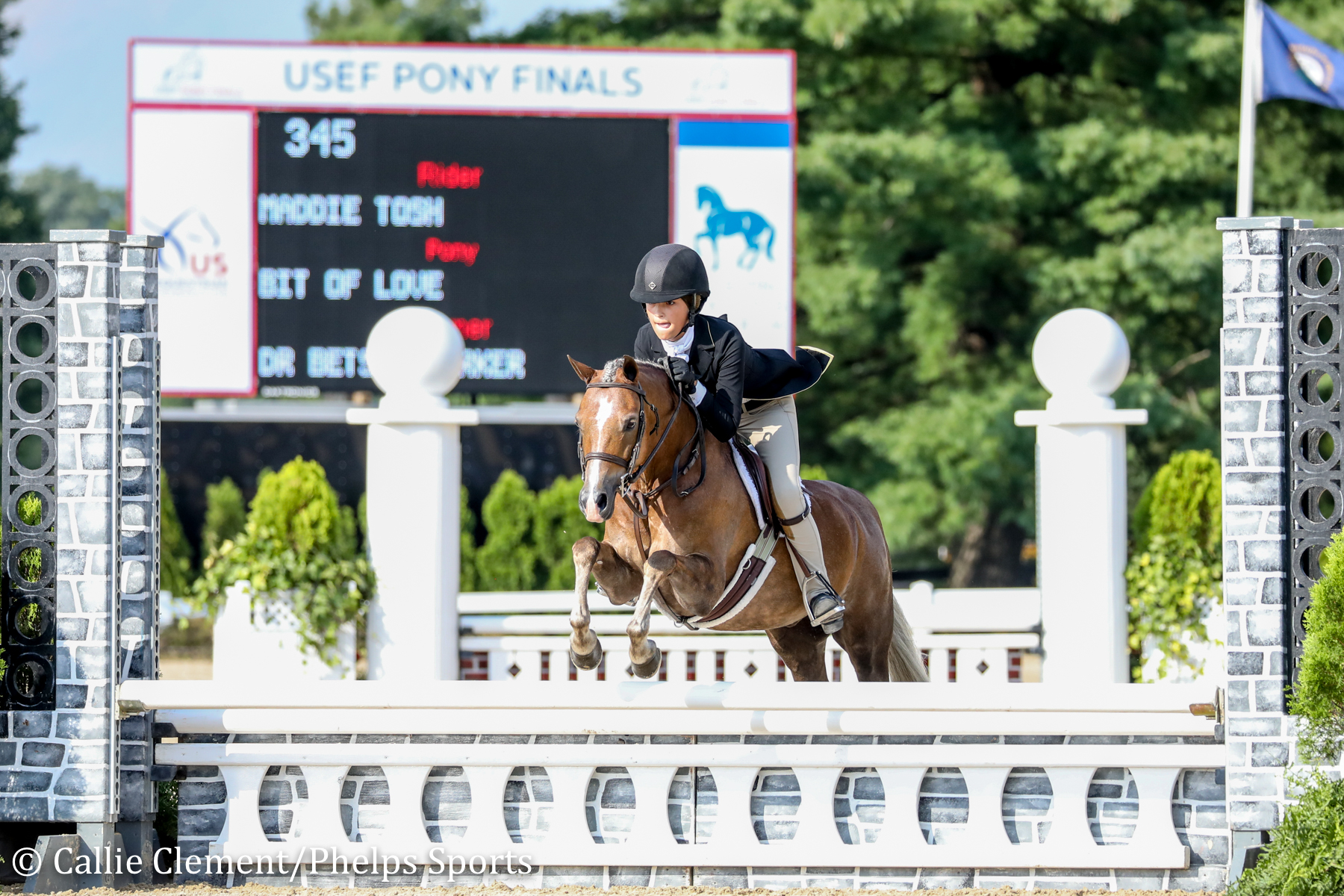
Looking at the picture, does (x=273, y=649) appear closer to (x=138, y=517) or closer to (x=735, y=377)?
(x=138, y=517)

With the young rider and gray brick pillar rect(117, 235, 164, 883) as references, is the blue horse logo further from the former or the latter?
gray brick pillar rect(117, 235, 164, 883)

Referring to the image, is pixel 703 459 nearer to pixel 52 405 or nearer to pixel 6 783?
pixel 52 405

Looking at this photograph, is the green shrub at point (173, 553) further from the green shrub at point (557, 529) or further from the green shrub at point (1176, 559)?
the green shrub at point (1176, 559)

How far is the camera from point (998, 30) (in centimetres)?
1368

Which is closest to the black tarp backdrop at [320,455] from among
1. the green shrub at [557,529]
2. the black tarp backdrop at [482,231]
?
the green shrub at [557,529]

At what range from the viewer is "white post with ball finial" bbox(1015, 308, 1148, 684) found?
6453 millimetres

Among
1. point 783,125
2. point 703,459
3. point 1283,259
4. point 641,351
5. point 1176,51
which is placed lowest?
point 703,459

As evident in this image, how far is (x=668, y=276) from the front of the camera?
14.1 ft

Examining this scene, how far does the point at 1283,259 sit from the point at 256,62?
7.00 m

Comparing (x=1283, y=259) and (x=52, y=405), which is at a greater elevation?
(x=1283, y=259)

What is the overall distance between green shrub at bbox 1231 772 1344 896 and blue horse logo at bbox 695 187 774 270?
5878mm

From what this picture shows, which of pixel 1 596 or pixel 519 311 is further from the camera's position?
pixel 519 311

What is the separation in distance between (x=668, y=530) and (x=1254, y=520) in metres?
1.87

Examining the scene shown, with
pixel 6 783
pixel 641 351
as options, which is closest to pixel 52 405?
pixel 6 783
